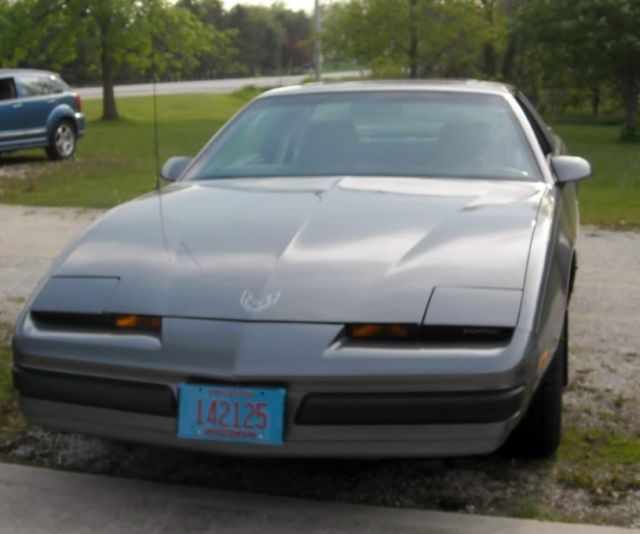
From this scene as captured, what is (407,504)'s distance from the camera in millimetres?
4027

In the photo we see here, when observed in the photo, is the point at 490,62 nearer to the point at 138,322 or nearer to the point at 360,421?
the point at 138,322

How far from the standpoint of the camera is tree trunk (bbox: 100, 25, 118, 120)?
28953 millimetres

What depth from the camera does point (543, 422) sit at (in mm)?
4258

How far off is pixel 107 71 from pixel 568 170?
87.1 ft

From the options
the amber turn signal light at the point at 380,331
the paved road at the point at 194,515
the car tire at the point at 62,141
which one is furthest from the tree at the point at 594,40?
the amber turn signal light at the point at 380,331

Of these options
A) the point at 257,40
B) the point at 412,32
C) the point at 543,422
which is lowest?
the point at 257,40

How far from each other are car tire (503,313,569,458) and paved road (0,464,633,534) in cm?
55

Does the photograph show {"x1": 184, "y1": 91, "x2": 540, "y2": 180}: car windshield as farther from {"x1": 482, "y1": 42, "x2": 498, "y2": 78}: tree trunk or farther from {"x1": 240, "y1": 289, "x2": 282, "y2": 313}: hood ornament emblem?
{"x1": 482, "y1": 42, "x2": 498, "y2": 78}: tree trunk

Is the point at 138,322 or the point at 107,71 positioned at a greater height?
the point at 138,322

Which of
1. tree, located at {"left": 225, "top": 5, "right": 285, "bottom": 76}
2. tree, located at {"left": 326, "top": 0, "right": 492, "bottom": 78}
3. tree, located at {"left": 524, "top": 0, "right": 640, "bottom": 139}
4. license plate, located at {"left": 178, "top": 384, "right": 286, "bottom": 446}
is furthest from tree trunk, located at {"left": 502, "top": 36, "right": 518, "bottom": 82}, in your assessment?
tree, located at {"left": 225, "top": 5, "right": 285, "bottom": 76}

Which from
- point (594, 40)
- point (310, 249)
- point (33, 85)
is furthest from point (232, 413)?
point (594, 40)

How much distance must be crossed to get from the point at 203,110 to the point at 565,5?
1656 cm

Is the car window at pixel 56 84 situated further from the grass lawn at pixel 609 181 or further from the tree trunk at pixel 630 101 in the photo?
the tree trunk at pixel 630 101

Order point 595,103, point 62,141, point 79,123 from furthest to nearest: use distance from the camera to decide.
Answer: point 595,103
point 79,123
point 62,141
